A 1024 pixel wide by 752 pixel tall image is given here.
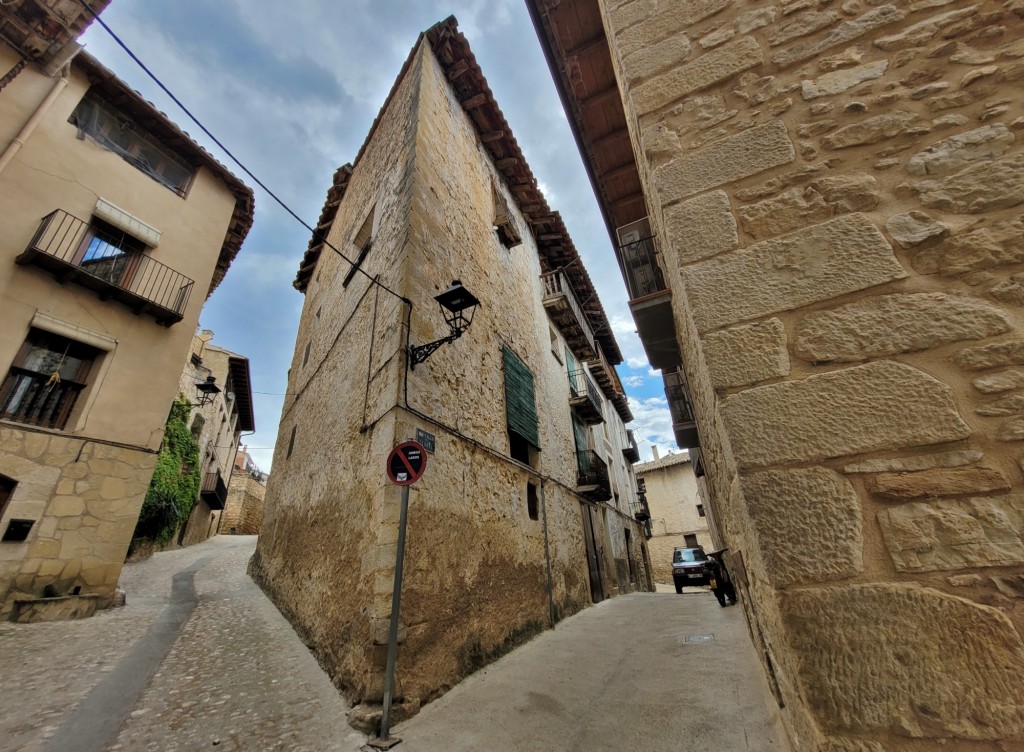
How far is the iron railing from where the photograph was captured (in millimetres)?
6016

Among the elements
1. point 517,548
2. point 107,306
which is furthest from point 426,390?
point 107,306

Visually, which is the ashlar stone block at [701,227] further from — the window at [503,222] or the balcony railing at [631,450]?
the balcony railing at [631,450]

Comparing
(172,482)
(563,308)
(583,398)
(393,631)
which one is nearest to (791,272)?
(393,631)

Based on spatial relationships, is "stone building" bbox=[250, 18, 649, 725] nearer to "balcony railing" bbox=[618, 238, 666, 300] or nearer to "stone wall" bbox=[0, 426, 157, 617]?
"stone wall" bbox=[0, 426, 157, 617]

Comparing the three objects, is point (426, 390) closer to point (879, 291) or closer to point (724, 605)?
point (879, 291)

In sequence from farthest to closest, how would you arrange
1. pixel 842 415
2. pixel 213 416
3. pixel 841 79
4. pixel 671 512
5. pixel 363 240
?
1. pixel 671 512
2. pixel 213 416
3. pixel 363 240
4. pixel 841 79
5. pixel 842 415

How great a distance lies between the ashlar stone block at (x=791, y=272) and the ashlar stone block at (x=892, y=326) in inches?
3.3

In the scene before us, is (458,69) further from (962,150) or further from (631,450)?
(631,450)

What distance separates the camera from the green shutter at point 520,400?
648 cm

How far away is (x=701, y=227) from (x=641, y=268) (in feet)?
12.9

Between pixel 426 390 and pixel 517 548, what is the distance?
8.05ft

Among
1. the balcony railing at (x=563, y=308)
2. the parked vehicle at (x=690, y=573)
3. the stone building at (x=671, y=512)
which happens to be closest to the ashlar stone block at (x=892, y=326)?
the balcony railing at (x=563, y=308)

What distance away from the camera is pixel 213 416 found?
53.9ft

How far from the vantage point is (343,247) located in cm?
862
